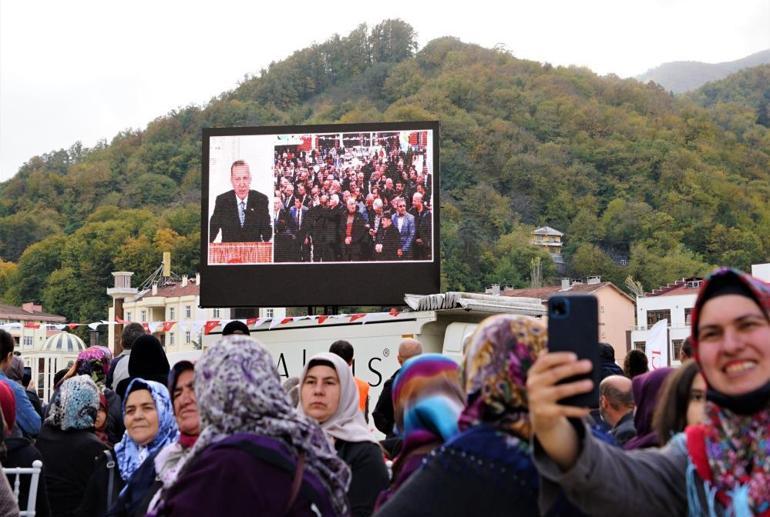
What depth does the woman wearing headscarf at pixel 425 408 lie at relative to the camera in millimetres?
3291

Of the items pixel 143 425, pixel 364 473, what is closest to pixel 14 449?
pixel 143 425

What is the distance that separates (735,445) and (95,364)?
6.91 meters

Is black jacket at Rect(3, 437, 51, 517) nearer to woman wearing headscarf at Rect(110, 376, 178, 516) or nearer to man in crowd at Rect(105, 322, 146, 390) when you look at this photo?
woman wearing headscarf at Rect(110, 376, 178, 516)

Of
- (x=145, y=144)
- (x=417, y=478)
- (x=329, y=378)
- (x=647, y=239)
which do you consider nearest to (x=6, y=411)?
(x=329, y=378)

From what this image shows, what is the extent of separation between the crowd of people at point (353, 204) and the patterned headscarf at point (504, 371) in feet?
55.6

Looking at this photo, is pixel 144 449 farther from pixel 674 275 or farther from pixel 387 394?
pixel 674 275

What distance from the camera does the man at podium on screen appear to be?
20.2 meters

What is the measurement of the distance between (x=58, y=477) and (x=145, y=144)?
10722cm

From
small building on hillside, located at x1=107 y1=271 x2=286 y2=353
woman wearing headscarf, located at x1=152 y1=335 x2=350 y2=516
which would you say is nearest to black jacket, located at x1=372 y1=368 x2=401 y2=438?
woman wearing headscarf, located at x1=152 y1=335 x2=350 y2=516

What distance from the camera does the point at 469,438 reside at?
252 cm

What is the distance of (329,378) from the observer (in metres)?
4.78

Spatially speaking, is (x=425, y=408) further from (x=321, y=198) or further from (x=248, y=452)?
(x=321, y=198)

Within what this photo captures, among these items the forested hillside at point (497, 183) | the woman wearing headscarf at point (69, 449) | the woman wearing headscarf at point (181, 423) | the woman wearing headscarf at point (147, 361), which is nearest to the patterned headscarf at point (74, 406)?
the woman wearing headscarf at point (69, 449)

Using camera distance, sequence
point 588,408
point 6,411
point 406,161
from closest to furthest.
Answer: point 588,408 < point 6,411 < point 406,161
